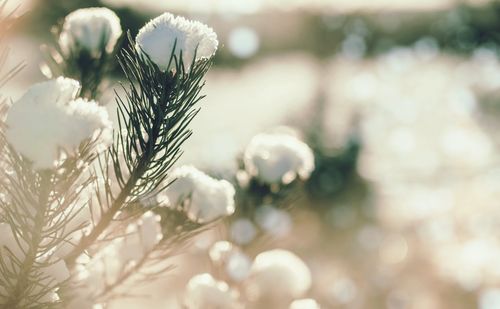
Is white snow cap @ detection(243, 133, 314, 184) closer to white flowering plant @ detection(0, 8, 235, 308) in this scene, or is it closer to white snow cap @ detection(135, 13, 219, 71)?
white flowering plant @ detection(0, 8, 235, 308)

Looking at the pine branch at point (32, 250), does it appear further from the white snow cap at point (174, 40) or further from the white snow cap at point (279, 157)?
the white snow cap at point (279, 157)

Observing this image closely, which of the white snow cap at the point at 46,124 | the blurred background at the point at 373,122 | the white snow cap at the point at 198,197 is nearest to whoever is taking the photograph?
the white snow cap at the point at 46,124

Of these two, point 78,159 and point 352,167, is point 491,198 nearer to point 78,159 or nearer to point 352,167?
point 352,167

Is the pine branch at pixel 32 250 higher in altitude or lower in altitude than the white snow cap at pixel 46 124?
lower

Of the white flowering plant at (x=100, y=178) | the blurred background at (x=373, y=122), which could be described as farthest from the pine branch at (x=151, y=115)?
the blurred background at (x=373, y=122)

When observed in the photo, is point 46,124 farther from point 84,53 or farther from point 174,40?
point 84,53

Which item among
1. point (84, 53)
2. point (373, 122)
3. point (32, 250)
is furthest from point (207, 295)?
point (373, 122)

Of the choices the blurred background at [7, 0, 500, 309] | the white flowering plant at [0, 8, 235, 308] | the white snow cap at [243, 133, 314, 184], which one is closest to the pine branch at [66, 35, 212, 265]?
the white flowering plant at [0, 8, 235, 308]
